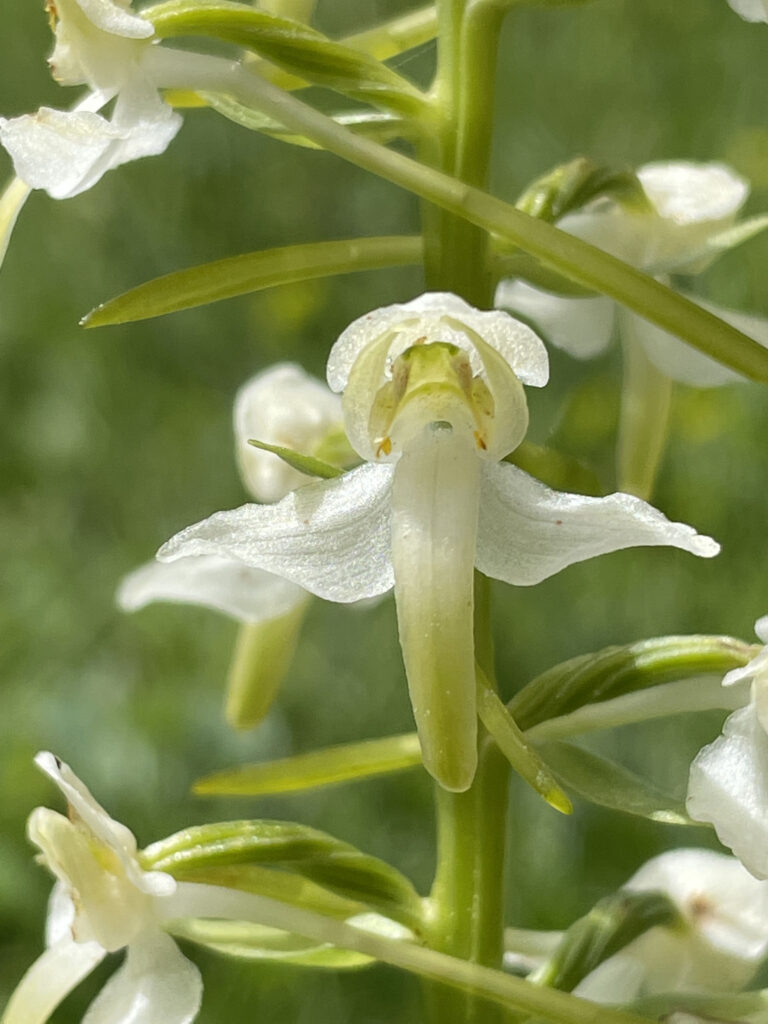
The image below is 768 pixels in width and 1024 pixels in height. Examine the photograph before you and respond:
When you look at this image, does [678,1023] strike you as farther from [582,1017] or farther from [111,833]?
[111,833]

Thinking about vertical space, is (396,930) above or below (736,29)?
below

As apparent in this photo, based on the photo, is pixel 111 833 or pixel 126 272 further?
pixel 126 272

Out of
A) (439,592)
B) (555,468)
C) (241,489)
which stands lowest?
(439,592)

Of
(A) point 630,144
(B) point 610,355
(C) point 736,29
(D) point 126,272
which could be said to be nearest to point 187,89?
(B) point 610,355

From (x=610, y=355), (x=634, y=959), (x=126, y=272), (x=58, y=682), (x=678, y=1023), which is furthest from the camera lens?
(x=126, y=272)

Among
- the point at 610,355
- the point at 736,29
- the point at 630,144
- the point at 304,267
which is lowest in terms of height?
the point at 304,267

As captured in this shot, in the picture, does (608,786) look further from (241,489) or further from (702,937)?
(241,489)

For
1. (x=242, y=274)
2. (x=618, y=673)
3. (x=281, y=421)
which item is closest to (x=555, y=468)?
(x=618, y=673)
